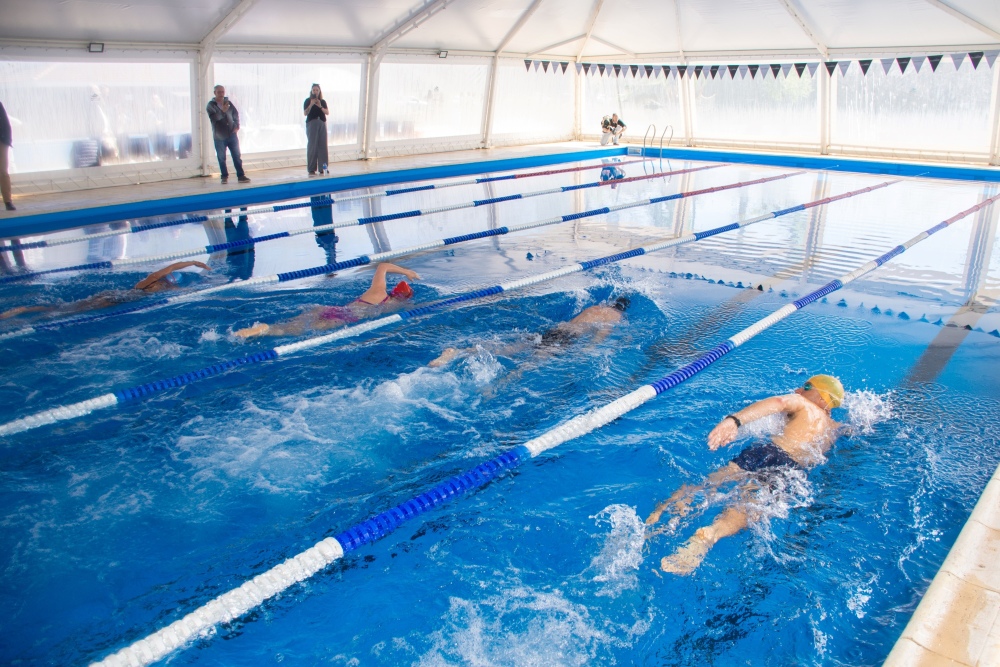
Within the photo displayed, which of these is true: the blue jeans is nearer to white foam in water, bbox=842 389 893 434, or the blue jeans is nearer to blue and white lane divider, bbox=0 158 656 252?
blue and white lane divider, bbox=0 158 656 252

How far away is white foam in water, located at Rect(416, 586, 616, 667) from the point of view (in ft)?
7.19

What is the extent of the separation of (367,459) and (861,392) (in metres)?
2.71

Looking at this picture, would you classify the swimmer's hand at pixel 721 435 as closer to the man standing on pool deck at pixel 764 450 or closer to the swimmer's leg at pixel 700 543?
the man standing on pool deck at pixel 764 450

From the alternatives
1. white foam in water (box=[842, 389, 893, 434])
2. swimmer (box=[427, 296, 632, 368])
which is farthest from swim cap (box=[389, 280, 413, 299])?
white foam in water (box=[842, 389, 893, 434])

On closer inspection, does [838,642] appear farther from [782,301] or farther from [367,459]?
[782,301]

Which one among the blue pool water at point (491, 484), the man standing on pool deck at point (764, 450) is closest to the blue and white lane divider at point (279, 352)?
the blue pool water at point (491, 484)

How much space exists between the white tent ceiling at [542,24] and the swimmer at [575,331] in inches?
306

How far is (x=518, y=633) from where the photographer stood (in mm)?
2279

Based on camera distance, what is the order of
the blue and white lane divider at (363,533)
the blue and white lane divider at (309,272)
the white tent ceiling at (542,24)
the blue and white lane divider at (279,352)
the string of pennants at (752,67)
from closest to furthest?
the blue and white lane divider at (363,533) → the blue and white lane divider at (279,352) → the blue and white lane divider at (309,272) → the white tent ceiling at (542,24) → the string of pennants at (752,67)

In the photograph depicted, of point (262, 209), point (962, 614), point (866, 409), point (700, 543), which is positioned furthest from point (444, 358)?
point (262, 209)

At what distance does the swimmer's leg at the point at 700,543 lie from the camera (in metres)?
2.53

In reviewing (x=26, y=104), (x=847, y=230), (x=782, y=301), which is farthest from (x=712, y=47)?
(x=26, y=104)

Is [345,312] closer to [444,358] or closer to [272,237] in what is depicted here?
[444,358]

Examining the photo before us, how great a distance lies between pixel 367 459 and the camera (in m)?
3.32
